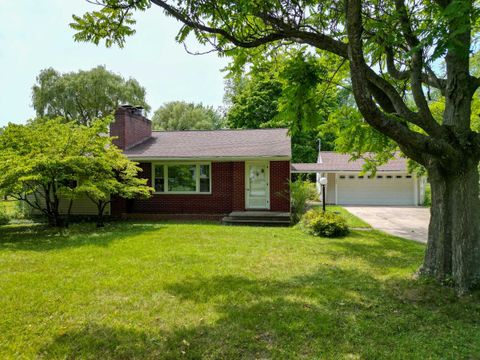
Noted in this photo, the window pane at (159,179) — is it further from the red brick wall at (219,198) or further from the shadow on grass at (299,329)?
the shadow on grass at (299,329)

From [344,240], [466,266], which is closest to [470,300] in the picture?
[466,266]

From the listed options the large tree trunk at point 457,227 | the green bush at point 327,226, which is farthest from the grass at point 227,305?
the green bush at point 327,226

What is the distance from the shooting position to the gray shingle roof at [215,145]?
1345 cm

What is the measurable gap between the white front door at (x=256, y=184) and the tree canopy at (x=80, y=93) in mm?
21143

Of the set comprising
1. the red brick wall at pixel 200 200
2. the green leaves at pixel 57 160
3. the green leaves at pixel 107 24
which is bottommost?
the red brick wall at pixel 200 200

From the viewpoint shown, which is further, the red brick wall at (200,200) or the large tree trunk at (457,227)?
the red brick wall at (200,200)

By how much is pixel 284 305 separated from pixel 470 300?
2.43 m

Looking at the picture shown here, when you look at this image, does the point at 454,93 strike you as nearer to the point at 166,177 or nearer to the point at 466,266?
the point at 466,266

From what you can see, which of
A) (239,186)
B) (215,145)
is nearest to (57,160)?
(239,186)

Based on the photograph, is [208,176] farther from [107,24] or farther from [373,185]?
[373,185]

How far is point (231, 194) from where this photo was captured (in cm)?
1370

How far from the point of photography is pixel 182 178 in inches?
561

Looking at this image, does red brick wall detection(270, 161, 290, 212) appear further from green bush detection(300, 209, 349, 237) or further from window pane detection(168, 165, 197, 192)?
→ window pane detection(168, 165, 197, 192)

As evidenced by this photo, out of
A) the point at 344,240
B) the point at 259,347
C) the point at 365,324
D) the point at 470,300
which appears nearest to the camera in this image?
the point at 259,347
